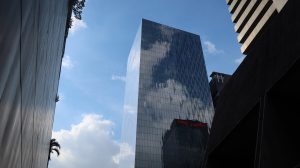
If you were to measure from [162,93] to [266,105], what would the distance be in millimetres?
107637

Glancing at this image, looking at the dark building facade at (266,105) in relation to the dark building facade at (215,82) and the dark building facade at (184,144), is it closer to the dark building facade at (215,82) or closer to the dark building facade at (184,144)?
the dark building facade at (184,144)

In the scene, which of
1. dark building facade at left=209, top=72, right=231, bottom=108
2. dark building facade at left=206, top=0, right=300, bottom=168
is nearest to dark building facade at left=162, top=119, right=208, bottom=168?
dark building facade at left=209, top=72, right=231, bottom=108

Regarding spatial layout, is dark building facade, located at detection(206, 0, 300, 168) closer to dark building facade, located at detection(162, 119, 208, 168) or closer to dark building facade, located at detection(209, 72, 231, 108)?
dark building facade, located at detection(162, 119, 208, 168)

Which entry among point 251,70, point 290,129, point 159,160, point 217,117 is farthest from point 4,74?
point 159,160

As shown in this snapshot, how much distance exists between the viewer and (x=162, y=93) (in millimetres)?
120375

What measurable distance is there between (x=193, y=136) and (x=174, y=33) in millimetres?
53609

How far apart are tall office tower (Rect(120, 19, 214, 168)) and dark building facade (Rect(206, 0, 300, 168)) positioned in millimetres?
81339

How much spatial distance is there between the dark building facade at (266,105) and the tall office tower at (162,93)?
81339 mm

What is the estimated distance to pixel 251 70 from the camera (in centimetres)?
1545

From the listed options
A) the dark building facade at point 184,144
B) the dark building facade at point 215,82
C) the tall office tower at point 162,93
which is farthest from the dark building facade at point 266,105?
the dark building facade at point 215,82

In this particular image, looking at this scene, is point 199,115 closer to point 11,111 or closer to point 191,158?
point 191,158

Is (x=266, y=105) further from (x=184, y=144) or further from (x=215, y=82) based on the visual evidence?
(x=215, y=82)

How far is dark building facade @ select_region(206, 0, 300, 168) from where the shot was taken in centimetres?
1202

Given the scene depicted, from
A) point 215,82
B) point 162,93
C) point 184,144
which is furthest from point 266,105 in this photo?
point 215,82
